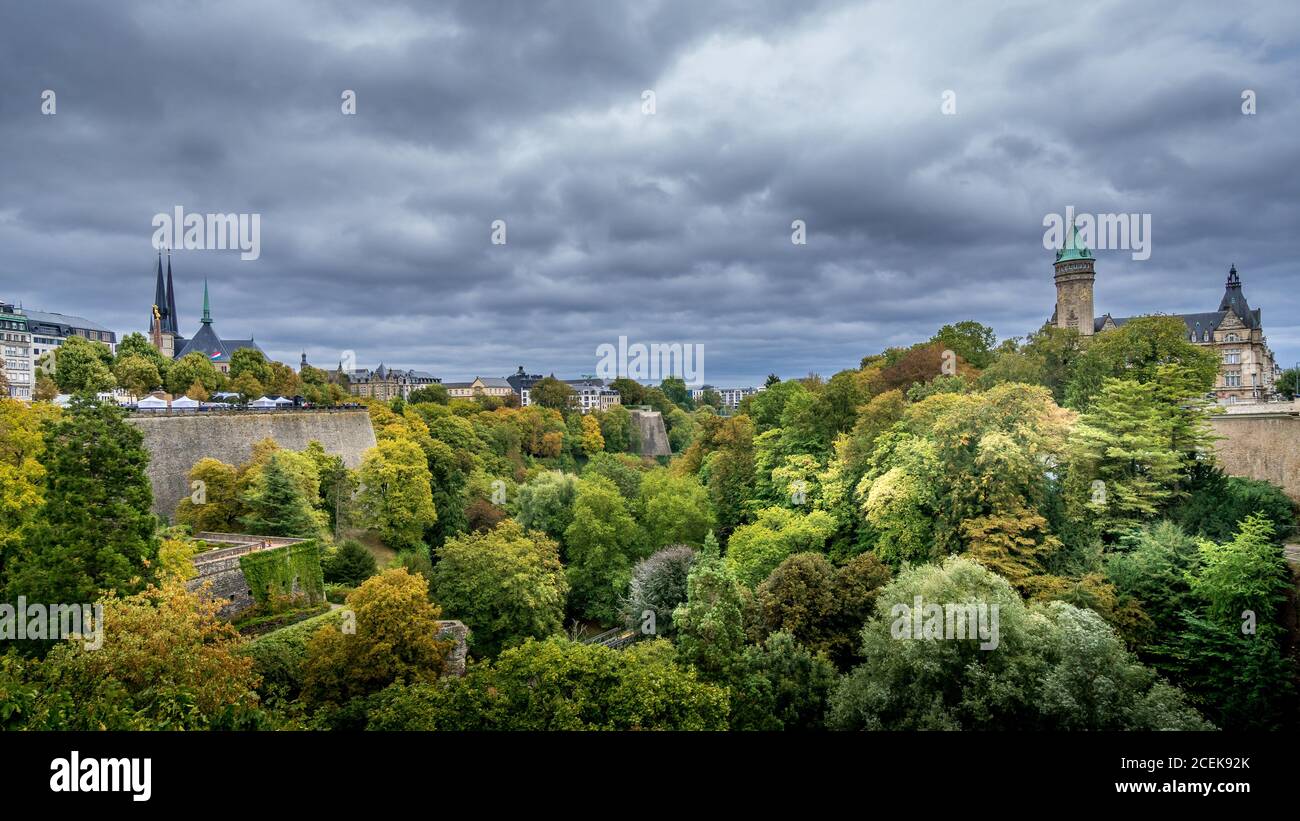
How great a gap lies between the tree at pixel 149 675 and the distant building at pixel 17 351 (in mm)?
81986

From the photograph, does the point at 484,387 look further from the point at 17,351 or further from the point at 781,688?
the point at 781,688

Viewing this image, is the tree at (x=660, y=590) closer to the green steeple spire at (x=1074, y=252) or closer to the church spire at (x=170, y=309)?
the green steeple spire at (x=1074, y=252)

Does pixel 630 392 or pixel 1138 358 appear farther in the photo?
pixel 630 392

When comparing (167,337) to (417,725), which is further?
(167,337)

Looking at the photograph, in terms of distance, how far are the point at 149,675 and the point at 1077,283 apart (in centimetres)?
7754

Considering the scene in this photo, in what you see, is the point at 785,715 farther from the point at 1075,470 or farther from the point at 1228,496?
the point at 1228,496

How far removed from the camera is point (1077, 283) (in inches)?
2709

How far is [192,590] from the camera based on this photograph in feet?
66.9

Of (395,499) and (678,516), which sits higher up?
(395,499)

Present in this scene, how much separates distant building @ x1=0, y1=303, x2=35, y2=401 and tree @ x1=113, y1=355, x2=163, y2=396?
3577cm

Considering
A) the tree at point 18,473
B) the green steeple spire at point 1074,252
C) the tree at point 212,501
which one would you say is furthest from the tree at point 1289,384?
the tree at point 18,473

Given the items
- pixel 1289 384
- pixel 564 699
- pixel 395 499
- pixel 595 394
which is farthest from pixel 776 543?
pixel 595 394
